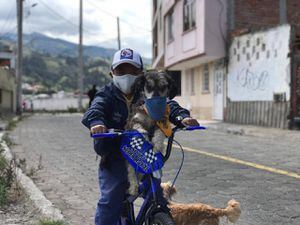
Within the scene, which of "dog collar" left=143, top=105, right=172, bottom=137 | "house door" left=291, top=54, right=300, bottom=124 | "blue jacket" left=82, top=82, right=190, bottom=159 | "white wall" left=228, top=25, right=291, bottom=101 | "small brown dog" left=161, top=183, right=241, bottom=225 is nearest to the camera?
"dog collar" left=143, top=105, right=172, bottom=137

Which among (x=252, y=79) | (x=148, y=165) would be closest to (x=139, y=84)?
(x=148, y=165)

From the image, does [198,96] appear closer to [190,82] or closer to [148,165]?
[190,82]

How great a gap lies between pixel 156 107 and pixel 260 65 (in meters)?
15.5

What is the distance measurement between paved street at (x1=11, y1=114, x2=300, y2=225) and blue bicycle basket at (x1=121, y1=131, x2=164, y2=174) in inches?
82.1

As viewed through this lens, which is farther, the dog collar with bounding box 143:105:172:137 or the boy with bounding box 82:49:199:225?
the boy with bounding box 82:49:199:225

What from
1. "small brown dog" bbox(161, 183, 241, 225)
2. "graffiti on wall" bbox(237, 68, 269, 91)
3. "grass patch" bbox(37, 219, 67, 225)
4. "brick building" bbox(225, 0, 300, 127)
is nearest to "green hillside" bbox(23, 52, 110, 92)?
"brick building" bbox(225, 0, 300, 127)

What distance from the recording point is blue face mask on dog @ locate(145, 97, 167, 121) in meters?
3.47

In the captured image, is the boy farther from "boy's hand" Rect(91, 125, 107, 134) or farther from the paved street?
the paved street

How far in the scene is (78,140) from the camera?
14.7 meters

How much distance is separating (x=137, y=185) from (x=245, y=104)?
52.7ft

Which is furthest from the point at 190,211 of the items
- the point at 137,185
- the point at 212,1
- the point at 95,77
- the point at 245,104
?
the point at 95,77

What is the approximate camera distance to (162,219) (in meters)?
3.44

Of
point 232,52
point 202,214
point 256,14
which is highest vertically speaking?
point 256,14

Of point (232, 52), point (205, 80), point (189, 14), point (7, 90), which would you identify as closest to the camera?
point (232, 52)
